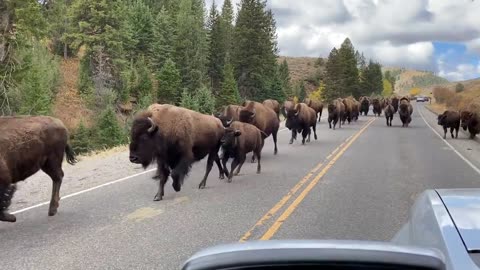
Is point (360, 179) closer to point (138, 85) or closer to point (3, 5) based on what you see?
point (3, 5)

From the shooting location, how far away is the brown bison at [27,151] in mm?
7520

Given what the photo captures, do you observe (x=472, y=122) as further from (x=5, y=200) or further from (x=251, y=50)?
(x=251, y=50)

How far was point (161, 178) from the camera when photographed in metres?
9.85

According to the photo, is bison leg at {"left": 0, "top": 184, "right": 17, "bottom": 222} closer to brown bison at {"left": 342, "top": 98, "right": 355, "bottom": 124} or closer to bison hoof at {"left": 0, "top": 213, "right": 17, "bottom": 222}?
bison hoof at {"left": 0, "top": 213, "right": 17, "bottom": 222}

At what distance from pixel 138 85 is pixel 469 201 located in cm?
5548

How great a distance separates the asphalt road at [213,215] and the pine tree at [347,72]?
77.1 metres

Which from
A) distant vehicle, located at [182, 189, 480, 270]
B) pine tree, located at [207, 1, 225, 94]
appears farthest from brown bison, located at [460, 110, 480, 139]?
pine tree, located at [207, 1, 225, 94]

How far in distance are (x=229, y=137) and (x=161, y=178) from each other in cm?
247

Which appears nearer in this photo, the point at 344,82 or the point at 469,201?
the point at 469,201

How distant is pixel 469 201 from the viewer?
9.99 ft

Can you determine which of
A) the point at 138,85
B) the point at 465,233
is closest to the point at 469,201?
the point at 465,233

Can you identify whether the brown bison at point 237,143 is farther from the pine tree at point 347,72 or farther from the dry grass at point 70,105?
the pine tree at point 347,72

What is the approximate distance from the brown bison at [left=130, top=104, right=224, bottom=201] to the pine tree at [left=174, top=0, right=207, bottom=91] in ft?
160

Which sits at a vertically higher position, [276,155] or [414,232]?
[414,232]
